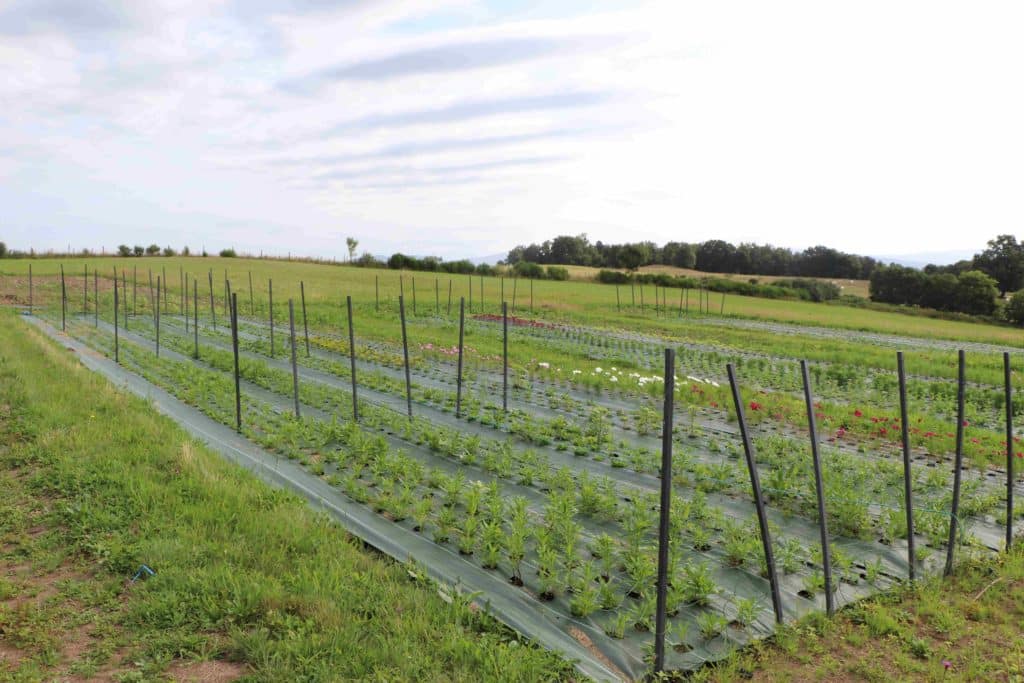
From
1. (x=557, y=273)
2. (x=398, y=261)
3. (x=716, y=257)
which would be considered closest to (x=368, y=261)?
(x=398, y=261)

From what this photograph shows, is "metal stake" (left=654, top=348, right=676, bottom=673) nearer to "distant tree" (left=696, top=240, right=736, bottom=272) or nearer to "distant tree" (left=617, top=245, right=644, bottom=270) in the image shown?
"distant tree" (left=617, top=245, right=644, bottom=270)

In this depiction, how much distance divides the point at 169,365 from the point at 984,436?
1654 centimetres

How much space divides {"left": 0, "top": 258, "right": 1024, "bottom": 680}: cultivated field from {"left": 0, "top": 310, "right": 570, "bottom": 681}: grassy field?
20.7 inches

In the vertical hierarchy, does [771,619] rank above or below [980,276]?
below

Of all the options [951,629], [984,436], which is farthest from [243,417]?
[984,436]

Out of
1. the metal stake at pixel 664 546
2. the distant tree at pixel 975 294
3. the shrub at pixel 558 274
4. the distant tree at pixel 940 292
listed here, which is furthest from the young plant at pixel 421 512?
the distant tree at pixel 940 292

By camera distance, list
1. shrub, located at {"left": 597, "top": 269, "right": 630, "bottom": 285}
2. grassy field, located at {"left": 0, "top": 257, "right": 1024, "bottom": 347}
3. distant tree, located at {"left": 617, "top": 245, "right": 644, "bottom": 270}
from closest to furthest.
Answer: grassy field, located at {"left": 0, "top": 257, "right": 1024, "bottom": 347}, shrub, located at {"left": 597, "top": 269, "right": 630, "bottom": 285}, distant tree, located at {"left": 617, "top": 245, "right": 644, "bottom": 270}

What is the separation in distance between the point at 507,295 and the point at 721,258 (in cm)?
5904

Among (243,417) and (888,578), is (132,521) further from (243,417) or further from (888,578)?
(888,578)

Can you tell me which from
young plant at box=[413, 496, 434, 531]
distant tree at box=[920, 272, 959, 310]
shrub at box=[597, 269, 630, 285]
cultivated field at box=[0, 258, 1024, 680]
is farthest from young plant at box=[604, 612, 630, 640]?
distant tree at box=[920, 272, 959, 310]

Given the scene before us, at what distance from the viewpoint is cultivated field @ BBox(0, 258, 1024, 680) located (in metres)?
5.05

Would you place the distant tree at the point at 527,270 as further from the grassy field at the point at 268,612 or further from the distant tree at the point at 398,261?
the grassy field at the point at 268,612

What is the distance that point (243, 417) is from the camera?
1051 centimetres

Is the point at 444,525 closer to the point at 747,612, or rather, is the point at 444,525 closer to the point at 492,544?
the point at 492,544
